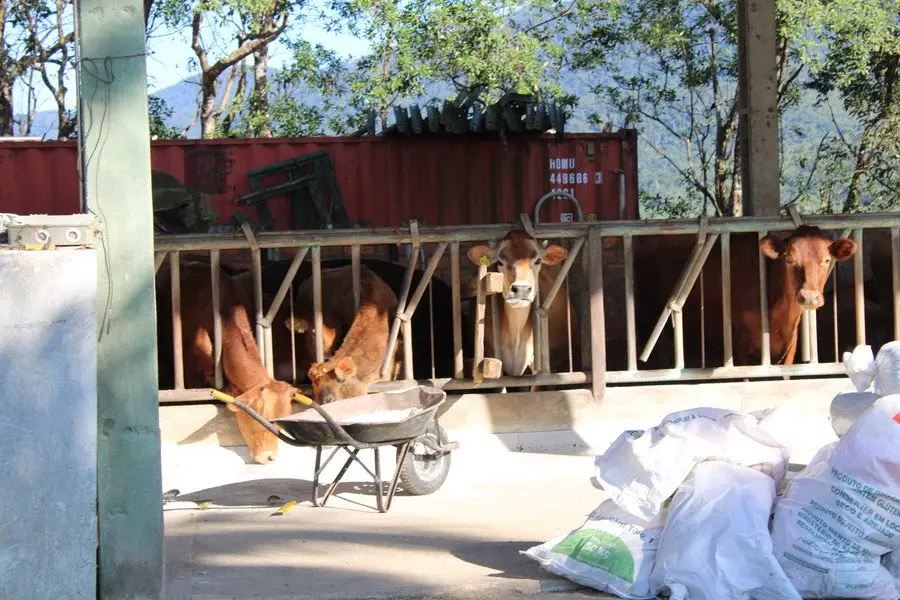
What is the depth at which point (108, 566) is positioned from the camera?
4.73 metres

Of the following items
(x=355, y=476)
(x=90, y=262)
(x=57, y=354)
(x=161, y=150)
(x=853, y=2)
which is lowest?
(x=355, y=476)

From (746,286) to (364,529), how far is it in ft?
16.0

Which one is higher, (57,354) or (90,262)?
(90,262)

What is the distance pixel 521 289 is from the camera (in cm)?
825

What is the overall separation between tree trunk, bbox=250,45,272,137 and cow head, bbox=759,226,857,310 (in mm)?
12854

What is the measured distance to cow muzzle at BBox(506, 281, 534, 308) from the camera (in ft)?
27.1

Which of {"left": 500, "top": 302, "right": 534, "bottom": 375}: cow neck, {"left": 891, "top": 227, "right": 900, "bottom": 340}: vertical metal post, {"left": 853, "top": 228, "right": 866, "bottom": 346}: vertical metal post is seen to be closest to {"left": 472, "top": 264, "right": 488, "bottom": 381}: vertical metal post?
{"left": 500, "top": 302, "right": 534, "bottom": 375}: cow neck

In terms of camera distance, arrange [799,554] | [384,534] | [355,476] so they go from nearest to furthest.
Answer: [799,554], [384,534], [355,476]

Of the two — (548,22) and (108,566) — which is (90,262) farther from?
(548,22)

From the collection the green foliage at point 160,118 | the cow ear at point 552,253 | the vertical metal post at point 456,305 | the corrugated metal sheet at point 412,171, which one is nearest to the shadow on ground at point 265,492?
the vertical metal post at point 456,305

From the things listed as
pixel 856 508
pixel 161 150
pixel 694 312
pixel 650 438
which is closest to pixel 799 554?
pixel 856 508

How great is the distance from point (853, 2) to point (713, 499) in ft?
42.2

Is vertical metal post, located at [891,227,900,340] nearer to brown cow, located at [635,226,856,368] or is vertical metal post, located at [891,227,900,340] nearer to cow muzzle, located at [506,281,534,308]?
brown cow, located at [635,226,856,368]

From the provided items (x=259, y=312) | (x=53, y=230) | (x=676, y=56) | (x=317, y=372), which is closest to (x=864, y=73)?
(x=676, y=56)
